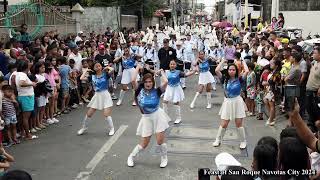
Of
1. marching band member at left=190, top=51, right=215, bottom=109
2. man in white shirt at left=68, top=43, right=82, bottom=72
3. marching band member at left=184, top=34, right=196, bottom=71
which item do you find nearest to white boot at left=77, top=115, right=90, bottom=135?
→ man in white shirt at left=68, top=43, right=82, bottom=72

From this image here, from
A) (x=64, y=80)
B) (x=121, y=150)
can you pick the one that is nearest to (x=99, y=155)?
(x=121, y=150)

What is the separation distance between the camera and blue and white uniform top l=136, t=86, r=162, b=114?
8484 mm

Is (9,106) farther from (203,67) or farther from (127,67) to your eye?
(203,67)

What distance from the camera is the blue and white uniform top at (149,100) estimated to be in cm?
848

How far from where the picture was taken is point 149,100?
27.8 feet

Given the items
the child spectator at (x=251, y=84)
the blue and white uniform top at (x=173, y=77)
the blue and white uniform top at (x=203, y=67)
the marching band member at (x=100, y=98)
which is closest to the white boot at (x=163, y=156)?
the marching band member at (x=100, y=98)

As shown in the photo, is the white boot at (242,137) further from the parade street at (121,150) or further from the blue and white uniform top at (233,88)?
the blue and white uniform top at (233,88)

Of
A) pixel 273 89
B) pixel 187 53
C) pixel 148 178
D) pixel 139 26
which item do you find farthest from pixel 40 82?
pixel 139 26

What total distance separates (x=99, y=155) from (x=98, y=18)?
2096cm

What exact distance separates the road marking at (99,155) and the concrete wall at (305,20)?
17.9 metres

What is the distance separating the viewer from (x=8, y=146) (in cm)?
989

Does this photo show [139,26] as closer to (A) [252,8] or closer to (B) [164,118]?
(A) [252,8]

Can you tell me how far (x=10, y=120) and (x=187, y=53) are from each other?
11928mm

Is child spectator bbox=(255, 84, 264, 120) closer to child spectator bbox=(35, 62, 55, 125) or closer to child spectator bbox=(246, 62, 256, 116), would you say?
child spectator bbox=(246, 62, 256, 116)
